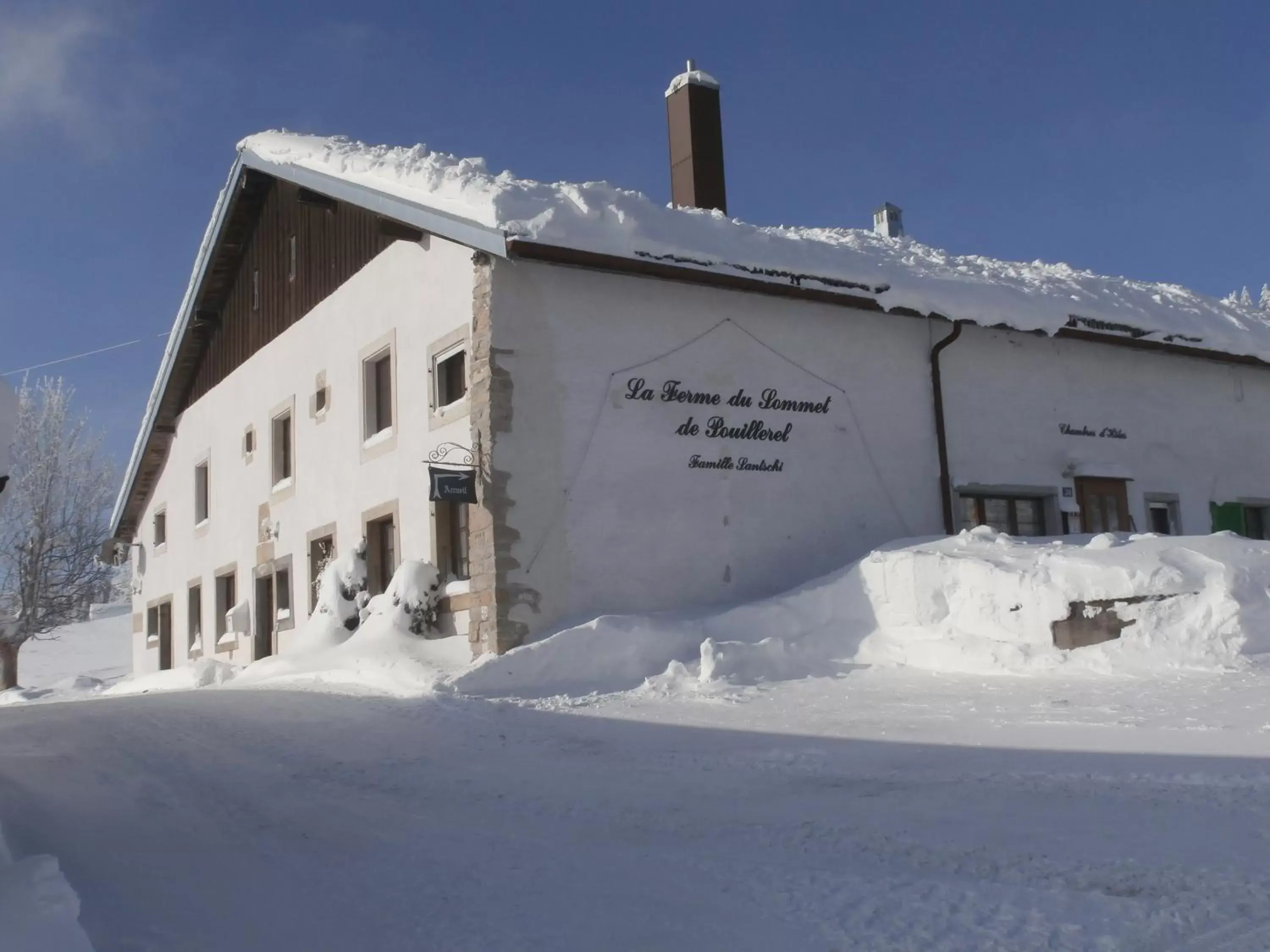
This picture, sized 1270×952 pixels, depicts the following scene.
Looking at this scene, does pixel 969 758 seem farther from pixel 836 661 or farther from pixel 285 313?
pixel 285 313

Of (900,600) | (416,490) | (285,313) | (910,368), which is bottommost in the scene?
(900,600)

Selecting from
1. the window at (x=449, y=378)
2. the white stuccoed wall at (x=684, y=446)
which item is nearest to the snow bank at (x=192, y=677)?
the window at (x=449, y=378)

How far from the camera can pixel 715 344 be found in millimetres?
13469

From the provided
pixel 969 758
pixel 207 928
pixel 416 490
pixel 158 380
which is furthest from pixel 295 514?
pixel 207 928

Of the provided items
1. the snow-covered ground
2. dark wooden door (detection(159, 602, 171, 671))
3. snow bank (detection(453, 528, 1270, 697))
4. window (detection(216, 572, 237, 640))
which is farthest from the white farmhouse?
dark wooden door (detection(159, 602, 171, 671))

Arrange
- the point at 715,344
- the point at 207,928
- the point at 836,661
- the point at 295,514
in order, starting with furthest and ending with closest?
1. the point at 295,514
2. the point at 715,344
3. the point at 836,661
4. the point at 207,928

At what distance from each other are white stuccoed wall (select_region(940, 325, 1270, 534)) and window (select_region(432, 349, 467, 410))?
5.87 metres

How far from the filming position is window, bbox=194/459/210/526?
22.1 meters

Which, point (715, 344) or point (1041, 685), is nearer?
point (1041, 685)

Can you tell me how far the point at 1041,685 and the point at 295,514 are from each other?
1126 cm

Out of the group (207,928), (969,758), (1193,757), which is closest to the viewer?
(207,928)

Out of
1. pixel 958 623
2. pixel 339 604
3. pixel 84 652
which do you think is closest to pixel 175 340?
pixel 339 604

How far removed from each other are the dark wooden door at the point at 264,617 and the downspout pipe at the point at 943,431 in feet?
32.1

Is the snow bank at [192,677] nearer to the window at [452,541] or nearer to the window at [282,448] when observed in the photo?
the window at [282,448]
